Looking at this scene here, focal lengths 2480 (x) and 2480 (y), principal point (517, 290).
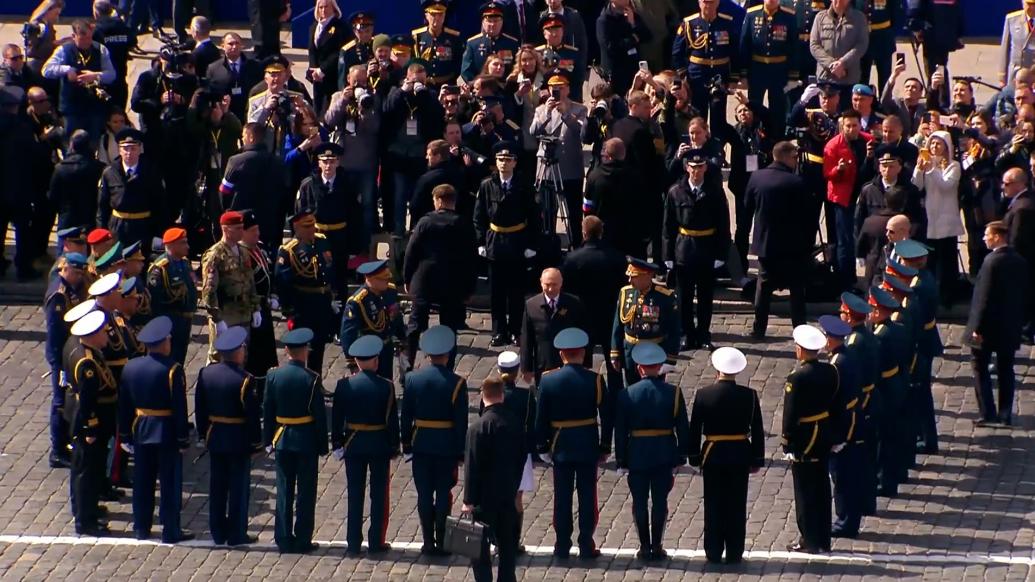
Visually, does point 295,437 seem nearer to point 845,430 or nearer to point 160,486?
point 160,486

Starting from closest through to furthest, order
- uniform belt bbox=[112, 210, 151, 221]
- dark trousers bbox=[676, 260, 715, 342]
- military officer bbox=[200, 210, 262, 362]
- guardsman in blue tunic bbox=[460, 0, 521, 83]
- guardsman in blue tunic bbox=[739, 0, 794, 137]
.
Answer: military officer bbox=[200, 210, 262, 362], dark trousers bbox=[676, 260, 715, 342], uniform belt bbox=[112, 210, 151, 221], guardsman in blue tunic bbox=[460, 0, 521, 83], guardsman in blue tunic bbox=[739, 0, 794, 137]

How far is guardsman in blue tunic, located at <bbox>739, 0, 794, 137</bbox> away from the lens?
25.3m

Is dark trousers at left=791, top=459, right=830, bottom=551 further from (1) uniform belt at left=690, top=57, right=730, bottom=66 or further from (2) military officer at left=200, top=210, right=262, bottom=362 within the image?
(1) uniform belt at left=690, top=57, right=730, bottom=66

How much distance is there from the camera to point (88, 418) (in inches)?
709

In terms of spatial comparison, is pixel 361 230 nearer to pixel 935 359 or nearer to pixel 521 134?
pixel 521 134

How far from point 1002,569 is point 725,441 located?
2116mm

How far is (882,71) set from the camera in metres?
26.4

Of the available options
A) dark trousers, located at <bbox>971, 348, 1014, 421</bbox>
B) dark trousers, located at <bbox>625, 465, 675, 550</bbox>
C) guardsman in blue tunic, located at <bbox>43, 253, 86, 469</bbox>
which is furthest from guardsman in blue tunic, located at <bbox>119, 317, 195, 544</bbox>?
dark trousers, located at <bbox>971, 348, 1014, 421</bbox>

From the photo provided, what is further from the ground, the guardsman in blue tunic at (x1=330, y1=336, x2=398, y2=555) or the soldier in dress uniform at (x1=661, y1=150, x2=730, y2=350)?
the soldier in dress uniform at (x1=661, y1=150, x2=730, y2=350)

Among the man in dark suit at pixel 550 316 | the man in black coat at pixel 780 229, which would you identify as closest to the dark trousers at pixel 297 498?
the man in dark suit at pixel 550 316

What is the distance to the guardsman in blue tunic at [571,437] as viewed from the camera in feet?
57.7

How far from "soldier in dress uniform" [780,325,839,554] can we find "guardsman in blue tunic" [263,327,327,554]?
11.0 feet

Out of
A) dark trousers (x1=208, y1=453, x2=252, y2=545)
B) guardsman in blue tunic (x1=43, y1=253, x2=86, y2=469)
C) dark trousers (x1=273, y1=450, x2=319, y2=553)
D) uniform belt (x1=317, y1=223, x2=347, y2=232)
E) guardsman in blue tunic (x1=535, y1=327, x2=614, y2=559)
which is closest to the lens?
guardsman in blue tunic (x1=535, y1=327, x2=614, y2=559)

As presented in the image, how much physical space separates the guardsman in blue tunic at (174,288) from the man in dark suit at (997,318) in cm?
635
